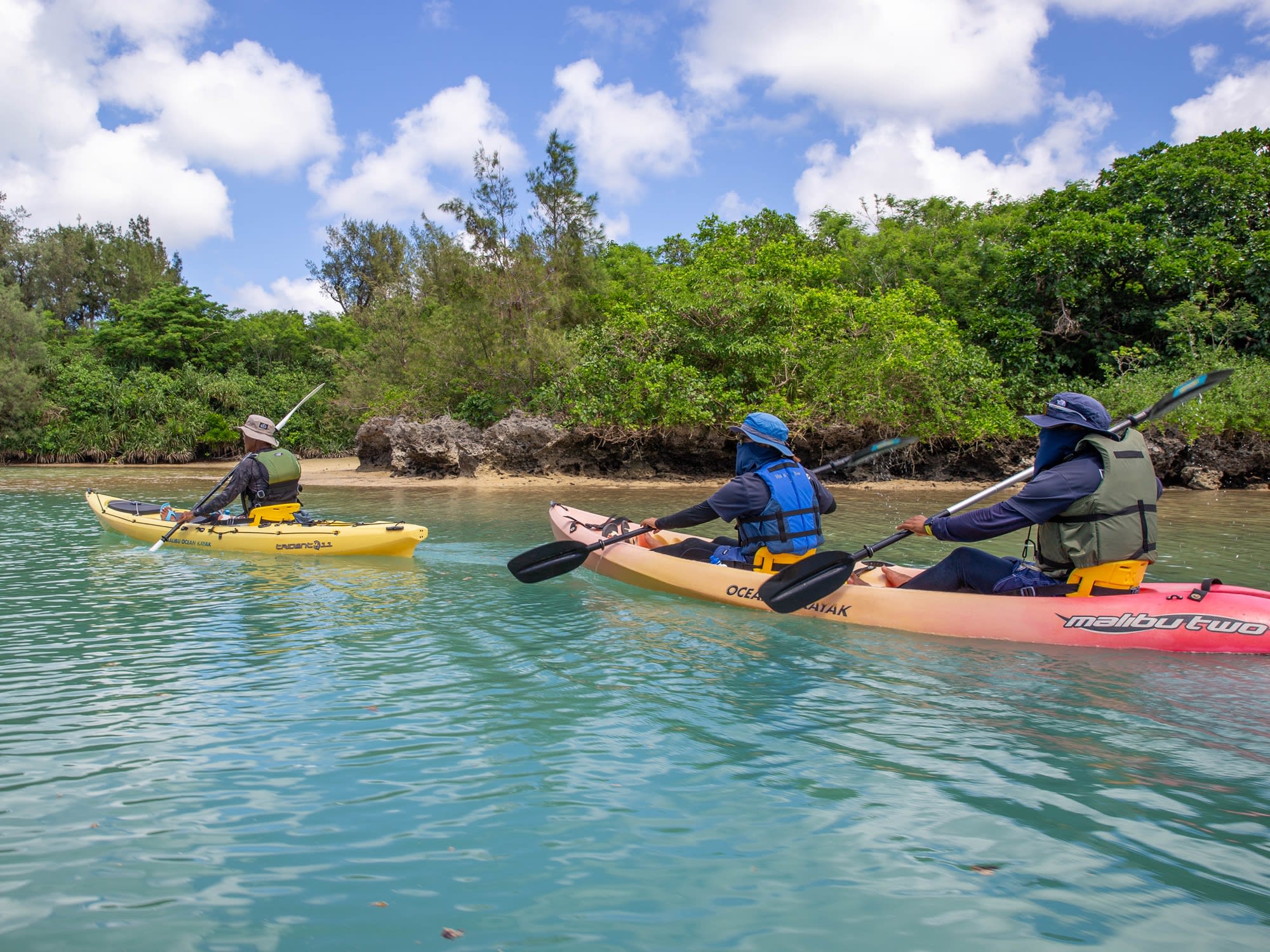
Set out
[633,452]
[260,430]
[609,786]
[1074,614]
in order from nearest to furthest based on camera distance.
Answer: [609,786] < [1074,614] < [260,430] < [633,452]

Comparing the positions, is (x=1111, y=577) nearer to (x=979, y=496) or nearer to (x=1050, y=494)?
(x=1050, y=494)

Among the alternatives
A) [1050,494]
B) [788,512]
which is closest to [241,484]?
[788,512]

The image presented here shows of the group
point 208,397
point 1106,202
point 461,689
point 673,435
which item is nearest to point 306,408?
point 208,397

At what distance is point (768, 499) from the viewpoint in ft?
20.6

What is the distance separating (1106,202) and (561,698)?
68.9 feet

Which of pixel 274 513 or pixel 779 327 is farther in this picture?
pixel 779 327

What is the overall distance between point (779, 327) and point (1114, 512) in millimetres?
14701

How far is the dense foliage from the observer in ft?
60.4

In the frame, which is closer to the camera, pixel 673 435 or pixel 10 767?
pixel 10 767

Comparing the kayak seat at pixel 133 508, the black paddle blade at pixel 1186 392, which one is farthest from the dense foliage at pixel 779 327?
the black paddle blade at pixel 1186 392

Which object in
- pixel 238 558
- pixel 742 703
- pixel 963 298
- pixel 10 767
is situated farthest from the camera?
pixel 963 298

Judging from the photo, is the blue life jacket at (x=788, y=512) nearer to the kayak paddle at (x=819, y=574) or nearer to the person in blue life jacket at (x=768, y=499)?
the person in blue life jacket at (x=768, y=499)

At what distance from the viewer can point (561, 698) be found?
171 inches

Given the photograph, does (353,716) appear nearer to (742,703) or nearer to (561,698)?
(561,698)
